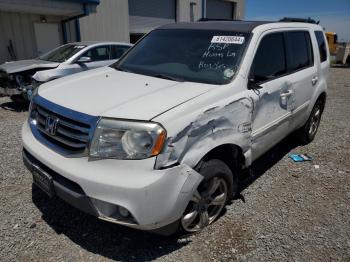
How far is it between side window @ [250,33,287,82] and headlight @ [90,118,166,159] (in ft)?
4.28

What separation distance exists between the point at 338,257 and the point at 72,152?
2.31 m

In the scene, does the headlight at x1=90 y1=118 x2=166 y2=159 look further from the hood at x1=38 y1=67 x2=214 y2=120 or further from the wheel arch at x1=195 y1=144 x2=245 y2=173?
the wheel arch at x1=195 y1=144 x2=245 y2=173

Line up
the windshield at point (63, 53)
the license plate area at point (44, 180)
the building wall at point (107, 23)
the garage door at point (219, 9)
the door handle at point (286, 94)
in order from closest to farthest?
the license plate area at point (44, 180) < the door handle at point (286, 94) < the windshield at point (63, 53) < the building wall at point (107, 23) < the garage door at point (219, 9)

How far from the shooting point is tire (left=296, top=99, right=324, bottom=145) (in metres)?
4.67

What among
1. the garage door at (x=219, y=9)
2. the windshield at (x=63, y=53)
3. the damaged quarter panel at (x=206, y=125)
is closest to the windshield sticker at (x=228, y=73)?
the damaged quarter panel at (x=206, y=125)

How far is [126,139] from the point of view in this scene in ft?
6.77

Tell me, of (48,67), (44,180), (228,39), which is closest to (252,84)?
(228,39)

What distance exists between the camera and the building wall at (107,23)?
14.0m

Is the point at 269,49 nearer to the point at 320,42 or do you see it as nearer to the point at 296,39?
the point at 296,39

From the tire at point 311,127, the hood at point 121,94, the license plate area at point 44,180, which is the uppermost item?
the hood at point 121,94

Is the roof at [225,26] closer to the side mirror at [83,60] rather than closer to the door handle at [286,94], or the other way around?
the door handle at [286,94]

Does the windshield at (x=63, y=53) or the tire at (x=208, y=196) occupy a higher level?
the windshield at (x=63, y=53)

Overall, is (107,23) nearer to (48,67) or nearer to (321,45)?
(48,67)

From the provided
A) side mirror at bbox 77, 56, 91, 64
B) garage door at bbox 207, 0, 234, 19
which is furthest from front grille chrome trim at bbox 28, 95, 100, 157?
garage door at bbox 207, 0, 234, 19
